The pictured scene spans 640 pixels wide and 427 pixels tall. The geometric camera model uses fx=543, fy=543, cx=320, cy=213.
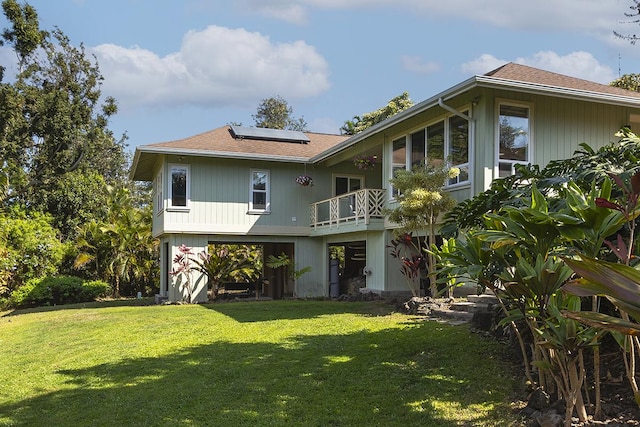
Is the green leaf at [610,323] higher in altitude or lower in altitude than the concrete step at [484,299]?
higher

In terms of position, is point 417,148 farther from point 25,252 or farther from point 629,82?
point 629,82

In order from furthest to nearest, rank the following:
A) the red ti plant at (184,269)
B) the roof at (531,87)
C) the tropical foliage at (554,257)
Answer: the red ti plant at (184,269) → the roof at (531,87) → the tropical foliage at (554,257)

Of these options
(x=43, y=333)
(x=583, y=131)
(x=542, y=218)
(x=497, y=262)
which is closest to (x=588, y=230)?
(x=542, y=218)

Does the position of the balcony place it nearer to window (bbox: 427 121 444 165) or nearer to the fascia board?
the fascia board

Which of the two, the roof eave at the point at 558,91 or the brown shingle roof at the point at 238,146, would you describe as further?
the brown shingle roof at the point at 238,146

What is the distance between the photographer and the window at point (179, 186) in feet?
56.2

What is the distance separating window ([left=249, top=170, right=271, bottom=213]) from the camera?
18188 mm

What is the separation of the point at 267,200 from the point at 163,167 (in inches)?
139

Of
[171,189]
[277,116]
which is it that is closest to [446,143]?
[171,189]

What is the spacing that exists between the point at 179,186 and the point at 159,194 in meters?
1.97

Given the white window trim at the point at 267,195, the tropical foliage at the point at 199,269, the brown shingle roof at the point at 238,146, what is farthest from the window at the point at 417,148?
the tropical foliage at the point at 199,269

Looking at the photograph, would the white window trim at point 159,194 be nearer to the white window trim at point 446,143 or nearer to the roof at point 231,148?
the roof at point 231,148

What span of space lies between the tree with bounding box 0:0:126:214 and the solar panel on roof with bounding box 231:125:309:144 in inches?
378

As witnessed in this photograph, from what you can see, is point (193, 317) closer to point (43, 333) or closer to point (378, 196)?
point (43, 333)
